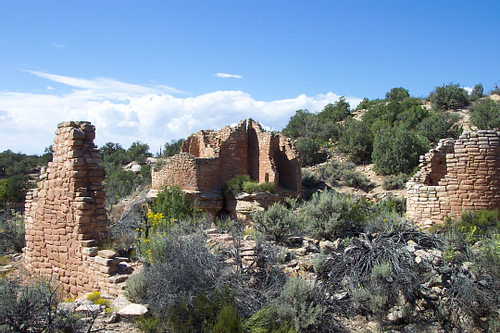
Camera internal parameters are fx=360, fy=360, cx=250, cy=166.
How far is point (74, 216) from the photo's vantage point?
6.59m

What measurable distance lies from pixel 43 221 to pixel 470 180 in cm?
950

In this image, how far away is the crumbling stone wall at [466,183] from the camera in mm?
8414

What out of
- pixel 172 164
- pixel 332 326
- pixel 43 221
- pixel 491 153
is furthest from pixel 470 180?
pixel 172 164

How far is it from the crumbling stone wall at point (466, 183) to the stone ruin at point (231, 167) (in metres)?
7.67

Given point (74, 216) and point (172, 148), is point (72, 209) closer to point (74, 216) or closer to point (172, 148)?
point (74, 216)

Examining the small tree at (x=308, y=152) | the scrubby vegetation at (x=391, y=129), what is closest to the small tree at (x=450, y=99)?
the scrubby vegetation at (x=391, y=129)

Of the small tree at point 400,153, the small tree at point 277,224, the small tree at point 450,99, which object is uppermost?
the small tree at point 450,99

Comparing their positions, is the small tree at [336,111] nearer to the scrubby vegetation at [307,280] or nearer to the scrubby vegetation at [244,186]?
the scrubby vegetation at [244,186]

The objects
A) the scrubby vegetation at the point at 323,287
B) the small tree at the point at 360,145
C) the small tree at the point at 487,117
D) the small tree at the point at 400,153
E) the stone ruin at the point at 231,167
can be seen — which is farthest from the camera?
the small tree at the point at 360,145

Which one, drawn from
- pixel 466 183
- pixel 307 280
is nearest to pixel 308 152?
pixel 466 183

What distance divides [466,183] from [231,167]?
33.7ft

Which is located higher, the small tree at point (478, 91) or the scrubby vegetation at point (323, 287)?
the small tree at point (478, 91)

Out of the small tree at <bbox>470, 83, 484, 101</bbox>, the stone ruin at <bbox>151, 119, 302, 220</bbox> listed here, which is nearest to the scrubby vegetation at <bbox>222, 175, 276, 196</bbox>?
the stone ruin at <bbox>151, 119, 302, 220</bbox>

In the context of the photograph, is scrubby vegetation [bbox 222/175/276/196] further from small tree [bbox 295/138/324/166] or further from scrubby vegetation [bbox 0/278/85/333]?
scrubby vegetation [bbox 0/278/85/333]
